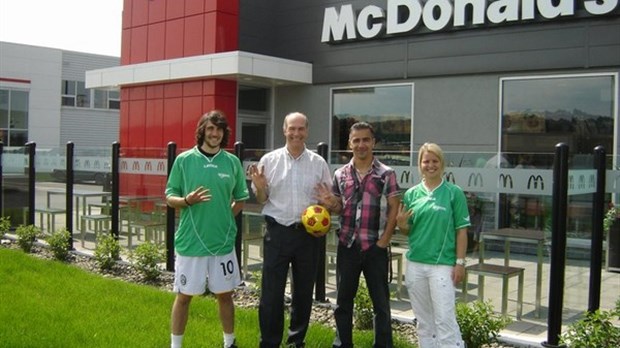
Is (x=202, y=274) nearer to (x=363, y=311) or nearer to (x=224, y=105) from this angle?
(x=363, y=311)

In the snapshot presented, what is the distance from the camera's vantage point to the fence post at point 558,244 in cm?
561

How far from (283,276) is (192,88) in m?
10.6

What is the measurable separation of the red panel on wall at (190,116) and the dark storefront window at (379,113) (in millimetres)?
3121

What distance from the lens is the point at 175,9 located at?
1559cm

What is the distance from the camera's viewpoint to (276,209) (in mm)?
5117

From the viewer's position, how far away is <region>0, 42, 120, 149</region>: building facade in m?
37.3

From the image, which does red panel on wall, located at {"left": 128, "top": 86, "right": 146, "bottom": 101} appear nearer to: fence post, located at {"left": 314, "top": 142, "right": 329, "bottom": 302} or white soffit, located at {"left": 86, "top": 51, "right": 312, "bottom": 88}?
white soffit, located at {"left": 86, "top": 51, "right": 312, "bottom": 88}

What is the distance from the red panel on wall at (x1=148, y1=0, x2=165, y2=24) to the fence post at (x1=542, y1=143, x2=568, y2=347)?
12346mm

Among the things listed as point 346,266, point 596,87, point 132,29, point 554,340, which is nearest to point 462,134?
point 596,87

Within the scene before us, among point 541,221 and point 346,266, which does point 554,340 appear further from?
point 346,266

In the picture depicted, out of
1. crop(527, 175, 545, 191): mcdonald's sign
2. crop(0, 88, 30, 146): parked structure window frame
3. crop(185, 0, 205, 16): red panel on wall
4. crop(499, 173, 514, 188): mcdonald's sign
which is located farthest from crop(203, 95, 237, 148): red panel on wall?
crop(0, 88, 30, 146): parked structure window frame

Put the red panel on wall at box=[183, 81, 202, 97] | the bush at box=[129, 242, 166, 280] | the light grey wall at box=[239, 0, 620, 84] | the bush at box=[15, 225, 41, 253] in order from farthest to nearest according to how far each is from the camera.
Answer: the red panel on wall at box=[183, 81, 202, 97], the light grey wall at box=[239, 0, 620, 84], the bush at box=[15, 225, 41, 253], the bush at box=[129, 242, 166, 280]

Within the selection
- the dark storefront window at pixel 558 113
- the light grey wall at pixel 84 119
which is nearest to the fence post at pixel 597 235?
the dark storefront window at pixel 558 113

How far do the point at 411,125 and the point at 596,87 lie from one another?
3.60 m
